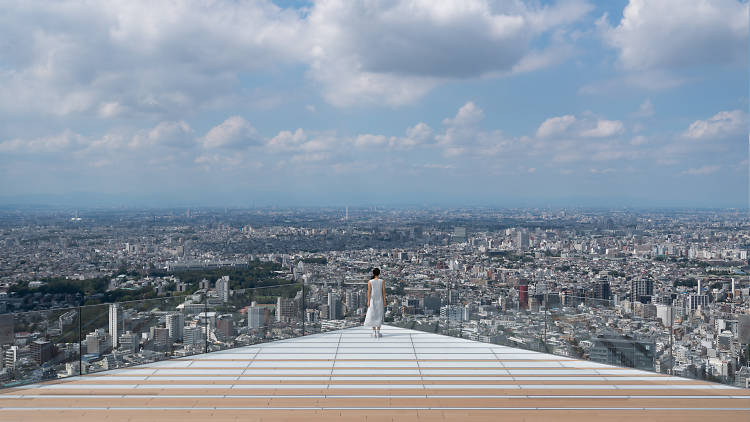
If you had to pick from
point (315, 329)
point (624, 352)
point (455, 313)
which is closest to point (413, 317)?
point (455, 313)

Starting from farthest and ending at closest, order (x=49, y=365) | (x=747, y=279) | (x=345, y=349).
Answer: (x=747, y=279), (x=345, y=349), (x=49, y=365)

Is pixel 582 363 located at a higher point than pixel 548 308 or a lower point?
lower

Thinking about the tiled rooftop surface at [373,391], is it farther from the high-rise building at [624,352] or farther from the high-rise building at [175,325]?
the high-rise building at [175,325]

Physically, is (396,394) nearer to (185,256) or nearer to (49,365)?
(49,365)

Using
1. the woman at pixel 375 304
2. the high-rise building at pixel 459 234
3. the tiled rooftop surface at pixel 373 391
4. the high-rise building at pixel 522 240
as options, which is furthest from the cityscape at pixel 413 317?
the high-rise building at pixel 459 234

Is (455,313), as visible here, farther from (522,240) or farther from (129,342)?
(522,240)

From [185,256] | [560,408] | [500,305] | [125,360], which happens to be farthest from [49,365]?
[185,256]

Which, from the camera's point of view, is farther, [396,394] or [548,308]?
[548,308]
